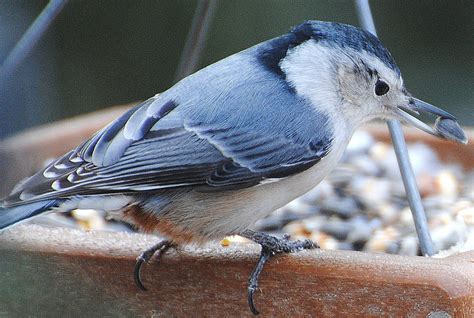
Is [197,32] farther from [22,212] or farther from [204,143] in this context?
[22,212]

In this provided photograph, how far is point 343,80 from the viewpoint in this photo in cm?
223

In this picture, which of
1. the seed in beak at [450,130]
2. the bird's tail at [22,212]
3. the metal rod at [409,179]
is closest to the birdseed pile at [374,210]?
the metal rod at [409,179]

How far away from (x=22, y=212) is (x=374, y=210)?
1254mm

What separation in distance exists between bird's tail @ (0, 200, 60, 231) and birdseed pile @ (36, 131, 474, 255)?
2.06 ft

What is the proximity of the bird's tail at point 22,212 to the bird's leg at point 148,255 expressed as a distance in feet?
0.77

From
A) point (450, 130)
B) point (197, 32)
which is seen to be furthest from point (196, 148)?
point (197, 32)

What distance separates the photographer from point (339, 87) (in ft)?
7.33

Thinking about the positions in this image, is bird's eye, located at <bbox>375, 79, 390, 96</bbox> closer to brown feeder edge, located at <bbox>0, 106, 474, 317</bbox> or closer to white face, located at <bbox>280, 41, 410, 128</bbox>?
white face, located at <bbox>280, 41, 410, 128</bbox>

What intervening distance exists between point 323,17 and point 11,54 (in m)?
2.88

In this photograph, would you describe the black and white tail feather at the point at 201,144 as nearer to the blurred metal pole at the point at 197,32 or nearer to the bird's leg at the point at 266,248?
the bird's leg at the point at 266,248

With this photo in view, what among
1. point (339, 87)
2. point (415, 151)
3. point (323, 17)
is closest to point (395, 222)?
point (415, 151)

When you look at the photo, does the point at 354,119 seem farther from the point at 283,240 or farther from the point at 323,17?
the point at 323,17

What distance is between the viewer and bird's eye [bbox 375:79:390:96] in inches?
88.1

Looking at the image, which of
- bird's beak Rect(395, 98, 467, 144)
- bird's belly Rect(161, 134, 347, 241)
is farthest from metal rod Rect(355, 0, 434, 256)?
bird's belly Rect(161, 134, 347, 241)
